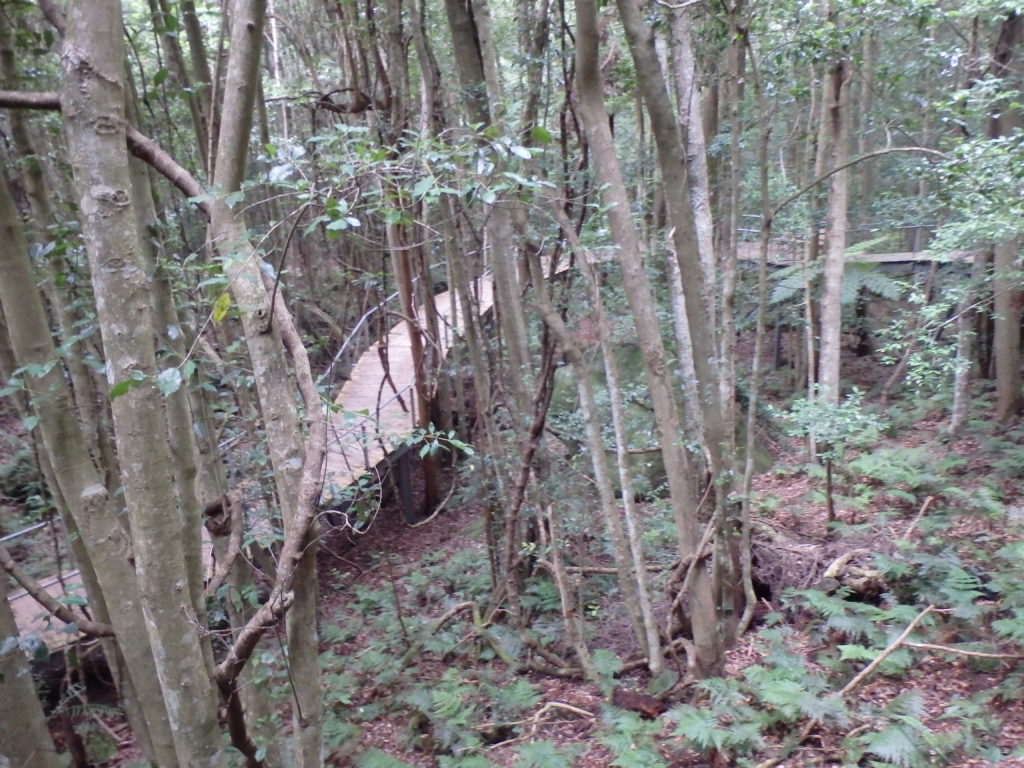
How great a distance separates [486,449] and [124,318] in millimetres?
4441

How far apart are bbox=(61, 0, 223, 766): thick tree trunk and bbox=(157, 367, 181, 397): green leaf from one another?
7cm

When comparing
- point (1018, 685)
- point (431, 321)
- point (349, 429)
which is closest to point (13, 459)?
point (431, 321)

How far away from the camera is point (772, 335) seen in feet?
50.7

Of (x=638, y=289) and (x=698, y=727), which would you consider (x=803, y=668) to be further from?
(x=638, y=289)

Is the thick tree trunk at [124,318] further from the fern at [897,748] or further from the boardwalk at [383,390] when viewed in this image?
the fern at [897,748]

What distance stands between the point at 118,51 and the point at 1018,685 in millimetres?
5519

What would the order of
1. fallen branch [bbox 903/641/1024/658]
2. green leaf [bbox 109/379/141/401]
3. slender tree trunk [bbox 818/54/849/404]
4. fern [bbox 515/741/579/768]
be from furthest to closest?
1. slender tree trunk [bbox 818/54/849/404]
2. fallen branch [bbox 903/641/1024/658]
3. fern [bbox 515/741/579/768]
4. green leaf [bbox 109/379/141/401]

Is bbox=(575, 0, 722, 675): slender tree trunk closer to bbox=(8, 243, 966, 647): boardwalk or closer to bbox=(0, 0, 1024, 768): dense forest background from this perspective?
bbox=(0, 0, 1024, 768): dense forest background

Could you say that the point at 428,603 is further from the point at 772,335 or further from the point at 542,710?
the point at 772,335


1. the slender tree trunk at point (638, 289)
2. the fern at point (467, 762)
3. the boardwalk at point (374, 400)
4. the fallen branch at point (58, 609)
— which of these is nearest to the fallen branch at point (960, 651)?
the slender tree trunk at point (638, 289)

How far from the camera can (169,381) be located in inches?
74.2

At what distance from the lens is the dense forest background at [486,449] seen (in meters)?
2.25

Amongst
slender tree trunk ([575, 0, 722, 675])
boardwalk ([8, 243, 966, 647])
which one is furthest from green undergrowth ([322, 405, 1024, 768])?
boardwalk ([8, 243, 966, 647])

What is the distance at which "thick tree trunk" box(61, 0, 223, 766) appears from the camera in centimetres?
186
